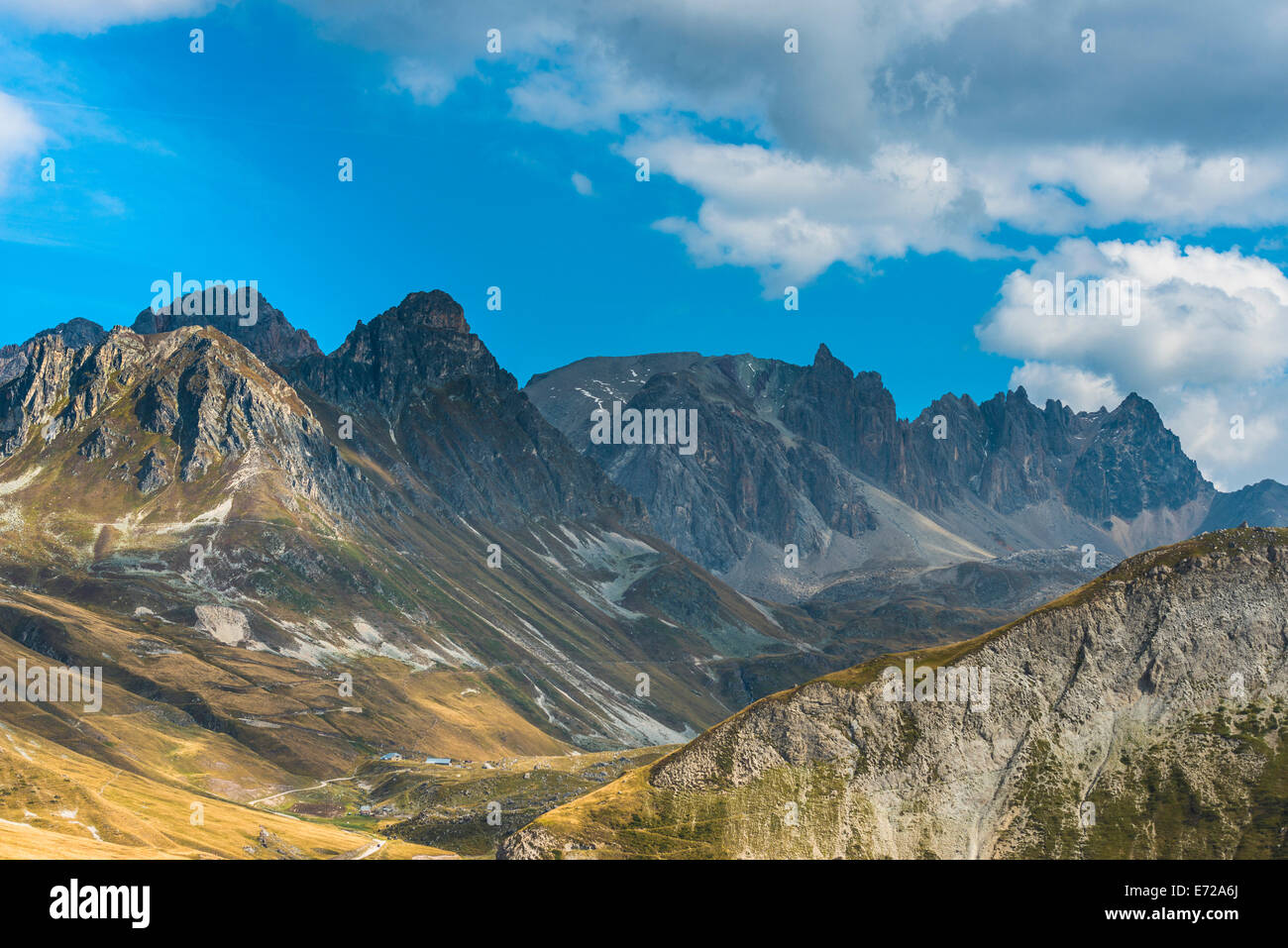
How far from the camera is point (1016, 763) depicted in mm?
186000

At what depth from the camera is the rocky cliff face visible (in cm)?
17325

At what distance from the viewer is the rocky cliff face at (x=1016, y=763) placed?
173250 millimetres

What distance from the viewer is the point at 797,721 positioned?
7466 inches
